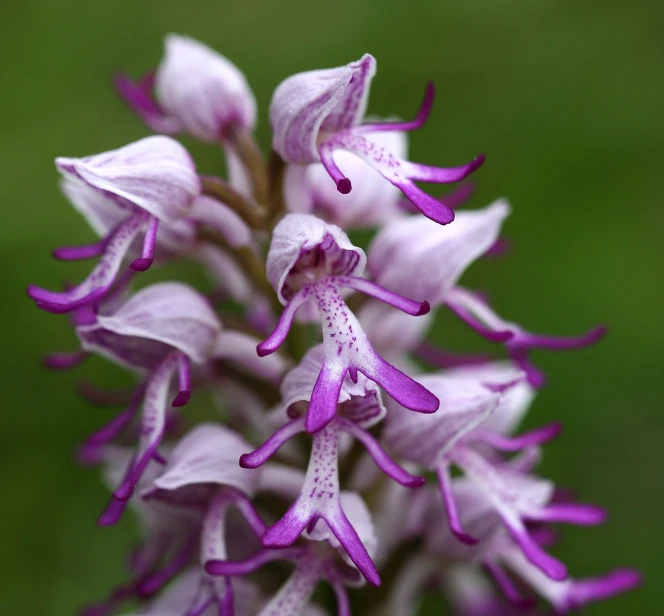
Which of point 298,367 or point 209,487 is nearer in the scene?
point 298,367

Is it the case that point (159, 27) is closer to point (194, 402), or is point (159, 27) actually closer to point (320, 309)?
point (194, 402)

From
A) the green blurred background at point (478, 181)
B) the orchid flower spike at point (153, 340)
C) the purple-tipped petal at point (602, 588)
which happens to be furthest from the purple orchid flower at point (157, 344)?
the green blurred background at point (478, 181)

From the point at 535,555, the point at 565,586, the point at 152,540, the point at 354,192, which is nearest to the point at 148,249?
the point at 354,192

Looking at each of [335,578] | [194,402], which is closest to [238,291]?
[335,578]

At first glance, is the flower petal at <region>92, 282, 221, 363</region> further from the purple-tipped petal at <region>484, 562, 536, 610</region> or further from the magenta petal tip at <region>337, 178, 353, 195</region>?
the purple-tipped petal at <region>484, 562, 536, 610</region>

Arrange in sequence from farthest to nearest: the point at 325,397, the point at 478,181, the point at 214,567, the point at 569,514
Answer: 1. the point at 478,181
2. the point at 569,514
3. the point at 214,567
4. the point at 325,397

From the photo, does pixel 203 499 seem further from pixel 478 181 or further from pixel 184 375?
pixel 478 181
